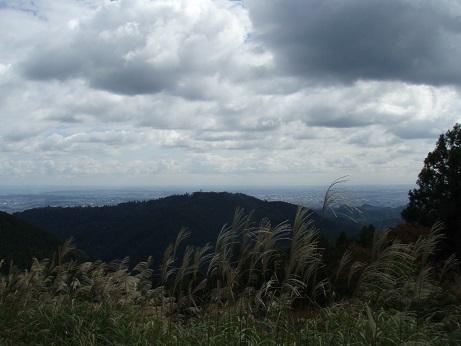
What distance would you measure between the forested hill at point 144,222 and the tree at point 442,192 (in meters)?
83.9

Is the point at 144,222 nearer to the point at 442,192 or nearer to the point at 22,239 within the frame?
the point at 22,239

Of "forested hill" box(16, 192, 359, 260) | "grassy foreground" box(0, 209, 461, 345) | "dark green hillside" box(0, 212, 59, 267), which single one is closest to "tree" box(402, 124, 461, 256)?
"grassy foreground" box(0, 209, 461, 345)

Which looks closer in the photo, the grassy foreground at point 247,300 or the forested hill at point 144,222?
the grassy foreground at point 247,300

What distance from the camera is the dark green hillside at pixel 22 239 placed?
87.7 metres

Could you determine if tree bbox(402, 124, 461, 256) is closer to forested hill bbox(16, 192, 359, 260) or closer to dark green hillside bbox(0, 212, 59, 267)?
dark green hillside bbox(0, 212, 59, 267)

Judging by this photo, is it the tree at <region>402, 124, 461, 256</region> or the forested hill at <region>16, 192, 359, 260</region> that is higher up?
the tree at <region>402, 124, 461, 256</region>

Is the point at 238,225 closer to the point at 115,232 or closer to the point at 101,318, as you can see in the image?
the point at 101,318

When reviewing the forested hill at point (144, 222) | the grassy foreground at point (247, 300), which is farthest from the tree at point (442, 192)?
the forested hill at point (144, 222)

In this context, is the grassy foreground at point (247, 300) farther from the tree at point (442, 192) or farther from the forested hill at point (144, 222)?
the forested hill at point (144, 222)

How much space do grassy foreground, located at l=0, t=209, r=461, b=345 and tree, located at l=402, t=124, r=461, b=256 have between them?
2993 centimetres

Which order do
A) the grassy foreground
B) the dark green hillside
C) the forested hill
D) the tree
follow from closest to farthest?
the grassy foreground < the tree < the dark green hillside < the forested hill

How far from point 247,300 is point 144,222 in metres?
163

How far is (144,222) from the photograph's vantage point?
164 m

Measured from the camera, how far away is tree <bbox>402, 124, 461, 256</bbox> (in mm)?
34531
